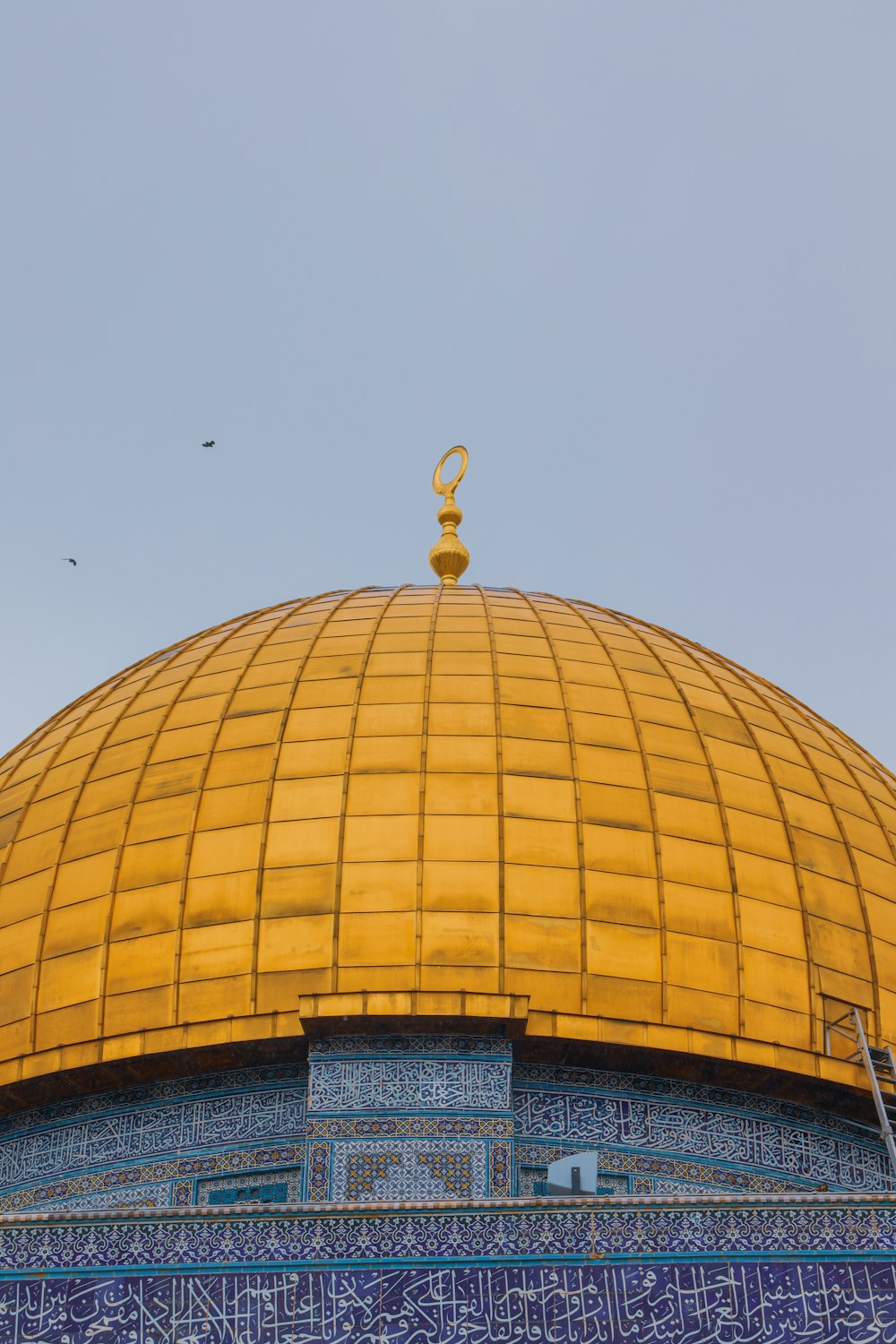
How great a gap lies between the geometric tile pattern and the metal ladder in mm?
2667

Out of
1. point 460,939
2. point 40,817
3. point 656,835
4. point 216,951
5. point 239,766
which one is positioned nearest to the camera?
point 460,939

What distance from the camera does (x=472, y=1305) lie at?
9.02 m

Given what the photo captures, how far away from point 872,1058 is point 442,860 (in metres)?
2.28

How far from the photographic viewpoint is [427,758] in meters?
Answer: 12.6

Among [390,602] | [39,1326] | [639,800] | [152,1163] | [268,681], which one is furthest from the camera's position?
[390,602]

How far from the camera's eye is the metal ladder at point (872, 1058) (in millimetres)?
11766

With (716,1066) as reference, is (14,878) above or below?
above

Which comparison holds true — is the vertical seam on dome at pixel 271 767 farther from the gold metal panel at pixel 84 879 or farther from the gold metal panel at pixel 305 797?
the gold metal panel at pixel 84 879

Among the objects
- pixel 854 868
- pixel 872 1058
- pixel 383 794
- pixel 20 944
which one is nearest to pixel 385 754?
pixel 383 794

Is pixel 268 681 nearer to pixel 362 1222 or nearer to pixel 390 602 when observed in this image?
pixel 390 602

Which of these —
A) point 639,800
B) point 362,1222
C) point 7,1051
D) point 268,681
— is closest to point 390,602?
point 268,681

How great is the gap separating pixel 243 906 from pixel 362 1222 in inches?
115

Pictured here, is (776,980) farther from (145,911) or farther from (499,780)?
(145,911)

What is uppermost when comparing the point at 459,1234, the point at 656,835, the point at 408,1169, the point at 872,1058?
the point at 656,835
